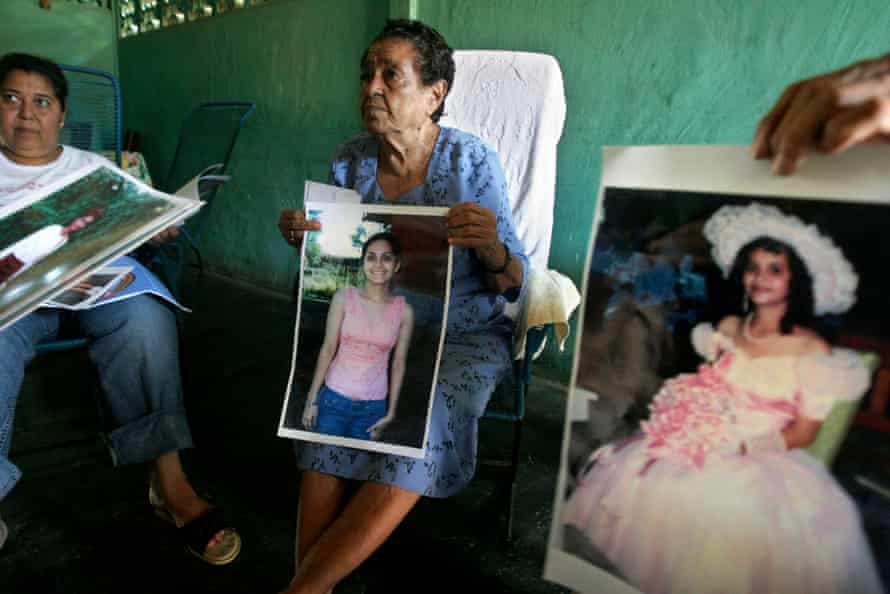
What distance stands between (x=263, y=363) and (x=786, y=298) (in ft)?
6.80

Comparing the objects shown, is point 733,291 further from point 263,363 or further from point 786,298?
point 263,363

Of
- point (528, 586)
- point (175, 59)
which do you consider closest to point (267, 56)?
point (175, 59)

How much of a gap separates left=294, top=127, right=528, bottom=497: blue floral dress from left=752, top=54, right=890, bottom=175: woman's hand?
614 mm

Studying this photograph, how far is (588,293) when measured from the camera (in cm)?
54

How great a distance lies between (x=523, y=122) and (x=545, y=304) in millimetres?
708

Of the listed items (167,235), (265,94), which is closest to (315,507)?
(167,235)

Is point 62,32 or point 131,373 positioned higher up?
point 62,32

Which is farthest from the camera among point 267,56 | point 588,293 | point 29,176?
point 267,56

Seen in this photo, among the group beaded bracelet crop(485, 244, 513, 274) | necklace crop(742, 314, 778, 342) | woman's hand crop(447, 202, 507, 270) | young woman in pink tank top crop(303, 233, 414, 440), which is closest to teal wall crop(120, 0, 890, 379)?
beaded bracelet crop(485, 244, 513, 274)

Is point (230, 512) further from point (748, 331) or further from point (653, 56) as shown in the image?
point (653, 56)

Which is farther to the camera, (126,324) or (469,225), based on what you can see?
(126,324)

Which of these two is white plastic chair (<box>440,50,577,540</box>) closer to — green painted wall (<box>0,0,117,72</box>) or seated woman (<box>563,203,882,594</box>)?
seated woman (<box>563,203,882,594</box>)

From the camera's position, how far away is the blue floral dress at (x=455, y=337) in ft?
3.02

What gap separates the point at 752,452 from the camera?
455 mm
